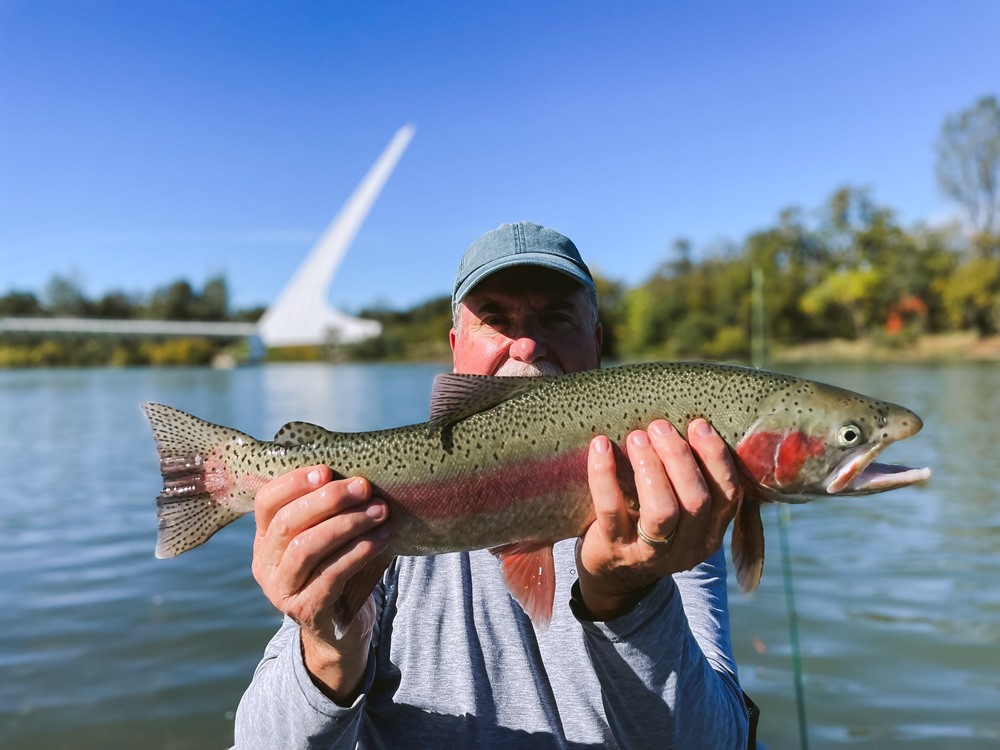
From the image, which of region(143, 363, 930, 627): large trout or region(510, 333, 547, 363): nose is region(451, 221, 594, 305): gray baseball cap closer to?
region(510, 333, 547, 363): nose

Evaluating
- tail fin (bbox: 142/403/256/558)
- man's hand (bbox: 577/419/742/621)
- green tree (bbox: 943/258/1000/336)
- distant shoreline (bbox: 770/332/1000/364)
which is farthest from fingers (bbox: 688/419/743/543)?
green tree (bbox: 943/258/1000/336)

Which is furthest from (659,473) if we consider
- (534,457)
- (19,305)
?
(19,305)

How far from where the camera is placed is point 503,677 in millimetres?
2918

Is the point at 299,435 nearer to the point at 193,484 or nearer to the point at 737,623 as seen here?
the point at 193,484

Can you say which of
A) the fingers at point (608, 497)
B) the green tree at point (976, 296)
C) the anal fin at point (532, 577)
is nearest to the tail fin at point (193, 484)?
the anal fin at point (532, 577)

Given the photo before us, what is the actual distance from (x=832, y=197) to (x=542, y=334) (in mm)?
86032

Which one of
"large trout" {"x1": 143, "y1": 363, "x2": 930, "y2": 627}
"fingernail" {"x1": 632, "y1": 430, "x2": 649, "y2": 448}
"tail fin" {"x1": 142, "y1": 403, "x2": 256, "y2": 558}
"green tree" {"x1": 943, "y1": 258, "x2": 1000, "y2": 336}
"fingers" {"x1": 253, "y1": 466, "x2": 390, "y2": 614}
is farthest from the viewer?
"green tree" {"x1": 943, "y1": 258, "x2": 1000, "y2": 336}

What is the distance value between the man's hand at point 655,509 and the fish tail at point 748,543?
9 cm

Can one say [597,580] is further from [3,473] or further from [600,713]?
[3,473]

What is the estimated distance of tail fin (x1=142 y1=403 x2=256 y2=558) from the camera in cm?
268

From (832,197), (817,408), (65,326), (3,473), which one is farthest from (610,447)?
(65,326)

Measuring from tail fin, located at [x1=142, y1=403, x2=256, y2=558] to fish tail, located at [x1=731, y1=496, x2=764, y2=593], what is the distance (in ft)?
5.18

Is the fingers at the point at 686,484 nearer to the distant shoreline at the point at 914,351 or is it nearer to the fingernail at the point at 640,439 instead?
the fingernail at the point at 640,439

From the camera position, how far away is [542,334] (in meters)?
3.51
